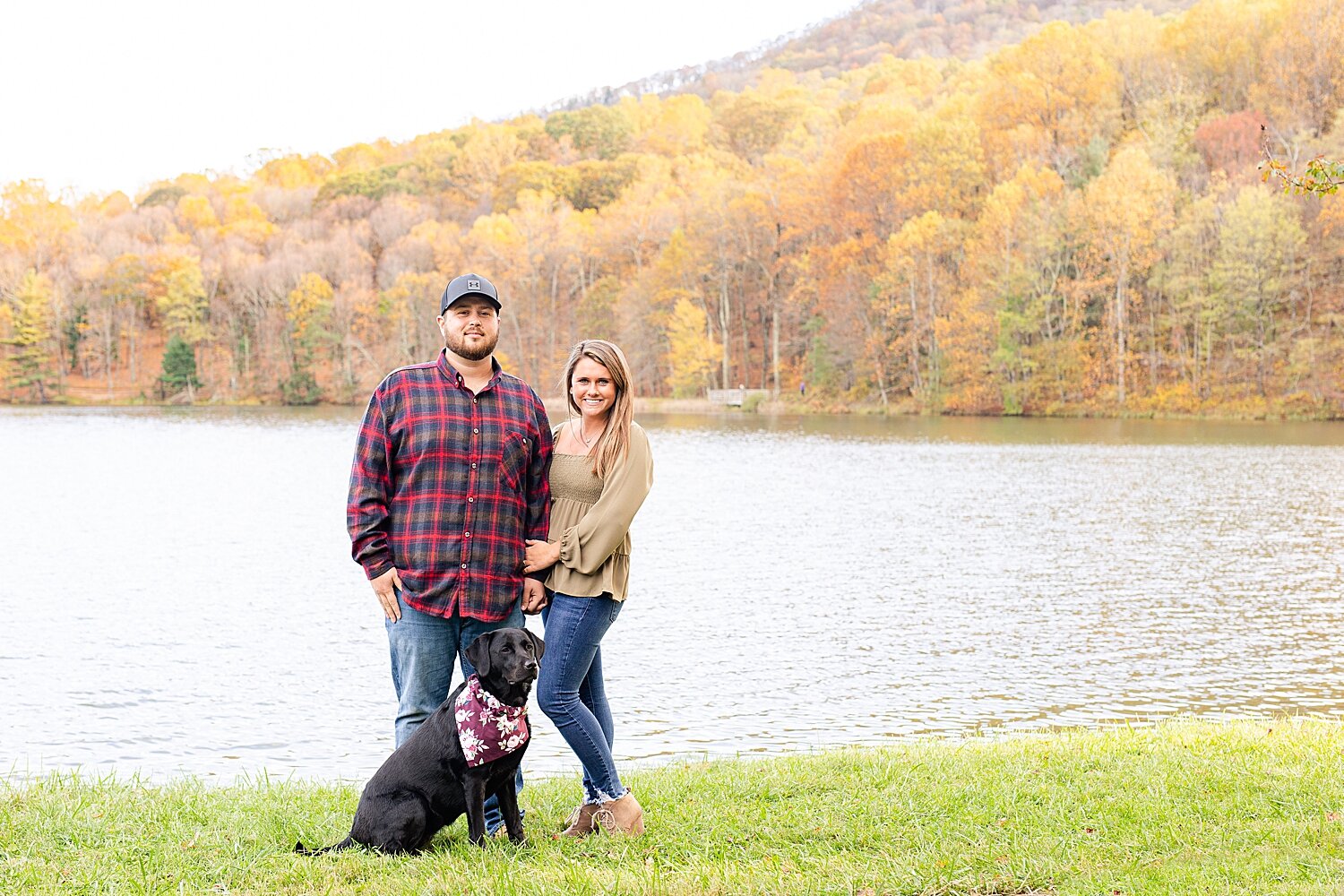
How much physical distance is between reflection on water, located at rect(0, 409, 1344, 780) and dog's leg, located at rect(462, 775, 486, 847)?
429cm

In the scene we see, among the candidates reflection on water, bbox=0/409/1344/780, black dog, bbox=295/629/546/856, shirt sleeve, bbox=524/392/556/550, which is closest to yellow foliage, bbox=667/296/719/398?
reflection on water, bbox=0/409/1344/780

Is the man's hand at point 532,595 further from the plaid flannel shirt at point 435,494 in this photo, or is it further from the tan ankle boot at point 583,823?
the tan ankle boot at point 583,823

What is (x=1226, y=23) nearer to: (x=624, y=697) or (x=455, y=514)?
(x=624, y=697)

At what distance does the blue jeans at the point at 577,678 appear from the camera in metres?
5.03

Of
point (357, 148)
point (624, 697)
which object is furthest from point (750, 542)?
point (357, 148)

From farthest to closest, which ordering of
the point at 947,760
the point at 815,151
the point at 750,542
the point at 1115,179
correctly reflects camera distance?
the point at 815,151 → the point at 1115,179 → the point at 750,542 → the point at 947,760

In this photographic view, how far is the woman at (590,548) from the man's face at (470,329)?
375 mm

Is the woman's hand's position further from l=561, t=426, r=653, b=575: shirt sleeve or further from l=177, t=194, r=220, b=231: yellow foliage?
l=177, t=194, r=220, b=231: yellow foliage

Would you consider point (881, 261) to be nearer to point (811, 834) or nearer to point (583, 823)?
point (811, 834)

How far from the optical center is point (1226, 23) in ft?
231

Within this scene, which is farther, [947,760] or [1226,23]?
[1226,23]

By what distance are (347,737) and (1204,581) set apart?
12935mm

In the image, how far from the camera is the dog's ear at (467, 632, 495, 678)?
4.59m

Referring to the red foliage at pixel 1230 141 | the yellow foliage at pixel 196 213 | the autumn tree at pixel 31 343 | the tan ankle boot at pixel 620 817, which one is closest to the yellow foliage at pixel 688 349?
the red foliage at pixel 1230 141
